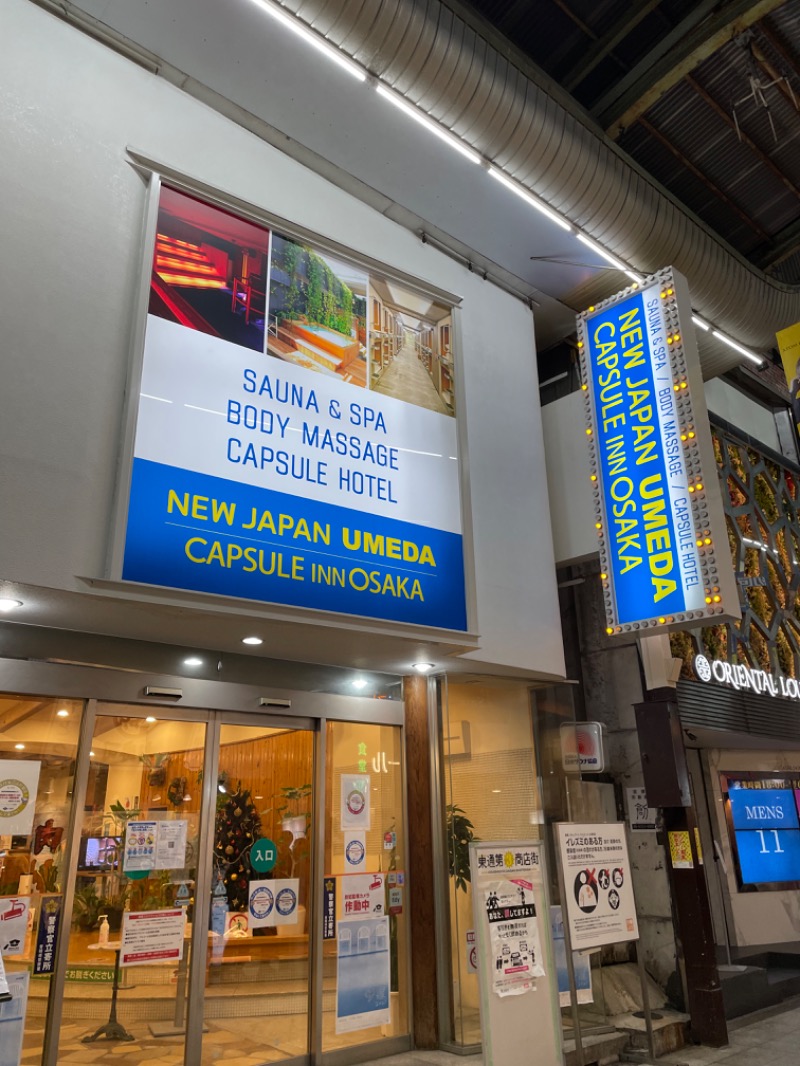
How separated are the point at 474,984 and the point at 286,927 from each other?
1676 millimetres

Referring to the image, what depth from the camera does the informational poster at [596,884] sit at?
538cm

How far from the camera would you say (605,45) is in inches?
260

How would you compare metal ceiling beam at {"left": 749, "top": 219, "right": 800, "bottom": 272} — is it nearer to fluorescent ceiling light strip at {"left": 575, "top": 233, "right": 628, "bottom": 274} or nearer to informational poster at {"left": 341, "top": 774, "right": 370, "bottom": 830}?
fluorescent ceiling light strip at {"left": 575, "top": 233, "right": 628, "bottom": 274}

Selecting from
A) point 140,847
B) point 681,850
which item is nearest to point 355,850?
point 140,847

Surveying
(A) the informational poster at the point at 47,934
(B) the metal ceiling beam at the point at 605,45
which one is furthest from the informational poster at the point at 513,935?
(B) the metal ceiling beam at the point at 605,45

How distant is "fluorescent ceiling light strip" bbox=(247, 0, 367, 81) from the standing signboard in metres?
5.13

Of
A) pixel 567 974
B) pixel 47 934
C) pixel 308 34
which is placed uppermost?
pixel 308 34

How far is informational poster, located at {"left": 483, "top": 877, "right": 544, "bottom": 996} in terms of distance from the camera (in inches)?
186

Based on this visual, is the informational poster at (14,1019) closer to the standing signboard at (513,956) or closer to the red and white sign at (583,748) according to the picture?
the standing signboard at (513,956)

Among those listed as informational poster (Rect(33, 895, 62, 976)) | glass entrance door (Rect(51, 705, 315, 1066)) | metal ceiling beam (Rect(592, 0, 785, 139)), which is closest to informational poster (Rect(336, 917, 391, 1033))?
glass entrance door (Rect(51, 705, 315, 1066))

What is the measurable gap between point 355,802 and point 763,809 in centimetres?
651

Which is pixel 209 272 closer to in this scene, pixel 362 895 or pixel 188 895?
pixel 188 895

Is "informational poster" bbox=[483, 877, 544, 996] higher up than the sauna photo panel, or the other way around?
the sauna photo panel

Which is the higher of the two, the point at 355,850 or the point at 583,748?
the point at 583,748
